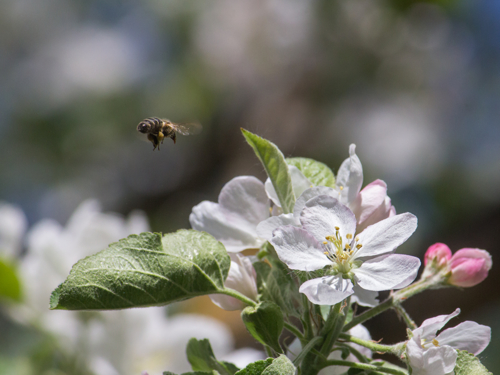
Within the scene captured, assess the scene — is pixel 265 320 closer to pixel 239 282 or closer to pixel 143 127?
pixel 239 282

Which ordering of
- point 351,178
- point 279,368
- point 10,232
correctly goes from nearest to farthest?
1. point 279,368
2. point 351,178
3. point 10,232

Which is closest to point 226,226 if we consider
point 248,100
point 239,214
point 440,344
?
point 239,214

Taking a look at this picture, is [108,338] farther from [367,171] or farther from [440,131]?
[440,131]

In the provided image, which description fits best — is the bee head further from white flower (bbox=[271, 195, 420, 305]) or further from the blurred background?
the blurred background

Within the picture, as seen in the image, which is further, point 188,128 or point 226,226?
point 188,128

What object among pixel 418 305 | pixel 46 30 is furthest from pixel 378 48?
pixel 46 30

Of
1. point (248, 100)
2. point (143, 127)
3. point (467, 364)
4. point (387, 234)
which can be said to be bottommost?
point (467, 364)

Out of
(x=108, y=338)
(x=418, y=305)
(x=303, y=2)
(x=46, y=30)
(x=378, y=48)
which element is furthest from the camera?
(x=46, y=30)
